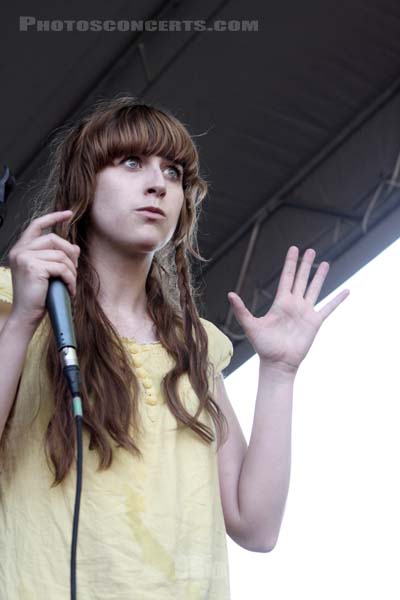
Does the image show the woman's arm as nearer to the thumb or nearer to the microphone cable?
the microphone cable

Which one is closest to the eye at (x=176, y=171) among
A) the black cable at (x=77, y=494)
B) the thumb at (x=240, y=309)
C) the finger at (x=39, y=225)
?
the thumb at (x=240, y=309)

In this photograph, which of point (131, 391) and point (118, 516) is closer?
point (118, 516)

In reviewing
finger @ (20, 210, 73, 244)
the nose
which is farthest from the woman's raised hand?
the nose

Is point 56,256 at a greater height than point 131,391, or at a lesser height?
greater

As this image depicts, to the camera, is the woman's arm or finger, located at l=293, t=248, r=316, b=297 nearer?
the woman's arm

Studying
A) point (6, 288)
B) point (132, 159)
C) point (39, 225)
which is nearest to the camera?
point (39, 225)

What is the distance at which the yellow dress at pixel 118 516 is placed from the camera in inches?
51.4

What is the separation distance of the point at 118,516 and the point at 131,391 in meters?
0.18

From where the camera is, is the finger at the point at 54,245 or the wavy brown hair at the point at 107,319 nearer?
the finger at the point at 54,245

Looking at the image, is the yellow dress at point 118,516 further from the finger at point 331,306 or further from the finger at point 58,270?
the finger at point 331,306

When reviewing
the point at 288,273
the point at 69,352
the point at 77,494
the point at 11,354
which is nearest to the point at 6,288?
the point at 11,354

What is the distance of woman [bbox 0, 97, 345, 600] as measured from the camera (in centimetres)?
132

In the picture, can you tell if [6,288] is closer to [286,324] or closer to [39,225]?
[39,225]

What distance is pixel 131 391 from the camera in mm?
1440
